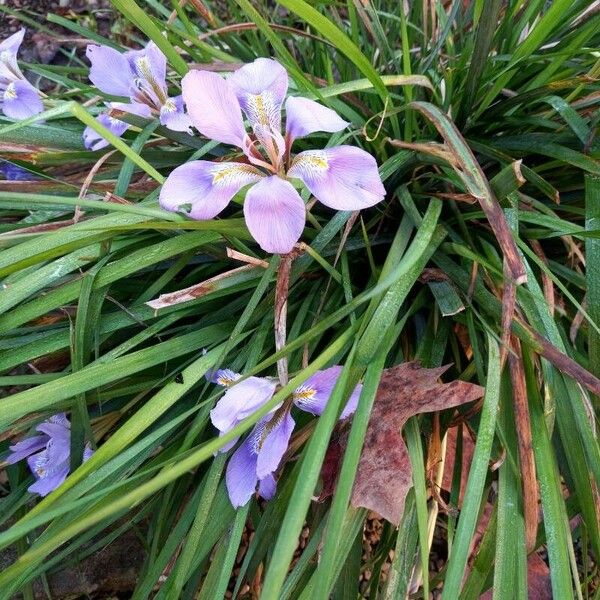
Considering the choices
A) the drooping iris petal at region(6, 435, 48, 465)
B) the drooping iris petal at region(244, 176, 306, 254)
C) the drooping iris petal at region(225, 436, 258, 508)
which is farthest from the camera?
the drooping iris petal at region(6, 435, 48, 465)

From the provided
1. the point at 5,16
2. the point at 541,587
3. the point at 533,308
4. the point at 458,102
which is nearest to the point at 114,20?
the point at 5,16

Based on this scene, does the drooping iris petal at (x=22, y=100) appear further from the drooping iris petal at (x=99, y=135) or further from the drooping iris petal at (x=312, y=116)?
the drooping iris petal at (x=312, y=116)

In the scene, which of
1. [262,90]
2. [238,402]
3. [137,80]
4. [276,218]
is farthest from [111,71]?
[238,402]

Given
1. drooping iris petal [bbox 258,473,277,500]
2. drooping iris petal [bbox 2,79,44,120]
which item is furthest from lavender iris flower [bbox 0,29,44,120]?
drooping iris petal [bbox 258,473,277,500]

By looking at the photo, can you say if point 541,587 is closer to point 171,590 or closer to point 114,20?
point 171,590

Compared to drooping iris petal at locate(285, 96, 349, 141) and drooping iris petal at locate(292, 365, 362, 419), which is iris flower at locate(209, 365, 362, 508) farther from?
drooping iris petal at locate(285, 96, 349, 141)

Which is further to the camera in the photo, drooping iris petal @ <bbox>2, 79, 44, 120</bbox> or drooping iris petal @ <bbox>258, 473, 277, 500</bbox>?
drooping iris petal @ <bbox>2, 79, 44, 120</bbox>

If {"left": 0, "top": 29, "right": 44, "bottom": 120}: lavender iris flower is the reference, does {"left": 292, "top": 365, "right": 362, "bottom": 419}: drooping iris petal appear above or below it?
below

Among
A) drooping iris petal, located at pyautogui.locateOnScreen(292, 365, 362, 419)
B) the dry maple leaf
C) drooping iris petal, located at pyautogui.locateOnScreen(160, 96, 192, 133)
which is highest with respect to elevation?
drooping iris petal, located at pyautogui.locateOnScreen(160, 96, 192, 133)
